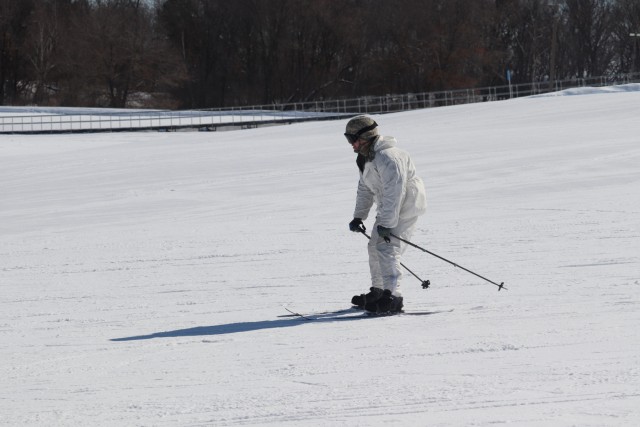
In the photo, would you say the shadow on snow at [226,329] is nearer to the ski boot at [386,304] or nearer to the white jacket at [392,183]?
the ski boot at [386,304]

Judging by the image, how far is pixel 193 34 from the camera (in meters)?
67.4

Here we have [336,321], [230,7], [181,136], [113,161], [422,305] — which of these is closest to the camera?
[336,321]

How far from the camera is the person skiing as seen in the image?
8.03 metres

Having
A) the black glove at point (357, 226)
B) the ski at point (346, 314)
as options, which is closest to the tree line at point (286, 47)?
the ski at point (346, 314)

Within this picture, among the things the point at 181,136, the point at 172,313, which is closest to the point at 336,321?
the point at 172,313

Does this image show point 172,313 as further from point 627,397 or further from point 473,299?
point 627,397

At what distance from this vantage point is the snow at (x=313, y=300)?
229 inches

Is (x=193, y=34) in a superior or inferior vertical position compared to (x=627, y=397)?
superior

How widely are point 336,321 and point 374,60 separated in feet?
181

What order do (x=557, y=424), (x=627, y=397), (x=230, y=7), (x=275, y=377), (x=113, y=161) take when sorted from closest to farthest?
(x=557, y=424)
(x=627, y=397)
(x=275, y=377)
(x=113, y=161)
(x=230, y=7)

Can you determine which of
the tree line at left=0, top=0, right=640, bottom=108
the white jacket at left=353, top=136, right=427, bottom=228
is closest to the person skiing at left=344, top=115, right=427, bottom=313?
the white jacket at left=353, top=136, right=427, bottom=228

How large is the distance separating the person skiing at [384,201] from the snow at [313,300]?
33 cm

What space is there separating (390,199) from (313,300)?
1583mm

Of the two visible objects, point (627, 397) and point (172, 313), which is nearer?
point (627, 397)
